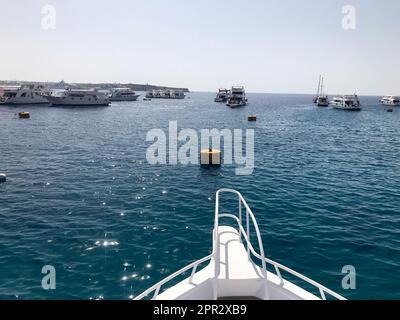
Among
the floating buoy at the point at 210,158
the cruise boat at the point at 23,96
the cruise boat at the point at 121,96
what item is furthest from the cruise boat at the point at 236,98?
the floating buoy at the point at 210,158

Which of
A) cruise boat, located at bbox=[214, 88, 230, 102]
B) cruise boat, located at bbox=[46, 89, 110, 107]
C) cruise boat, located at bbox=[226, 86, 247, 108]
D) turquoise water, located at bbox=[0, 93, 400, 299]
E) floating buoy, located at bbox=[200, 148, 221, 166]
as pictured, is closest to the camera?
turquoise water, located at bbox=[0, 93, 400, 299]

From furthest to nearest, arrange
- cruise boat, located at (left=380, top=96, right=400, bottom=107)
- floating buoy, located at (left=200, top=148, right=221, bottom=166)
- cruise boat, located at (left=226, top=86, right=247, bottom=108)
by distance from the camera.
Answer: cruise boat, located at (left=380, top=96, right=400, bottom=107)
cruise boat, located at (left=226, top=86, right=247, bottom=108)
floating buoy, located at (left=200, top=148, right=221, bottom=166)

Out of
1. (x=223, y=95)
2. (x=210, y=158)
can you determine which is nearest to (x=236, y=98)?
(x=223, y=95)

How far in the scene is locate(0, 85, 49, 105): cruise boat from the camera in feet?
386

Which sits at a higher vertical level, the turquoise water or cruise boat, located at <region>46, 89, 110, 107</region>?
cruise boat, located at <region>46, 89, 110, 107</region>

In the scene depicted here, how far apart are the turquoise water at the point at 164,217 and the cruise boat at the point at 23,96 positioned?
90.6 meters

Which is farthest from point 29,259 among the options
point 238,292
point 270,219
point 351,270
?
point 351,270

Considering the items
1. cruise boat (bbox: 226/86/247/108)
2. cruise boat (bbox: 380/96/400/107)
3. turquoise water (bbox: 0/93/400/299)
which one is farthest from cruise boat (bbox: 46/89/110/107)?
cruise boat (bbox: 380/96/400/107)

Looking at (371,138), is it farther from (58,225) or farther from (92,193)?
(58,225)

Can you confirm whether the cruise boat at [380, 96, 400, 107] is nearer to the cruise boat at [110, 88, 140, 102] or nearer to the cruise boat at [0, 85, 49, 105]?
the cruise boat at [110, 88, 140, 102]

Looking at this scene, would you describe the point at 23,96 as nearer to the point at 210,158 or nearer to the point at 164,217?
Result: the point at 210,158

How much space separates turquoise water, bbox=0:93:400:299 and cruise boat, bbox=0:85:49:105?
90.6 meters

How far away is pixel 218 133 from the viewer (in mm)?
68125
